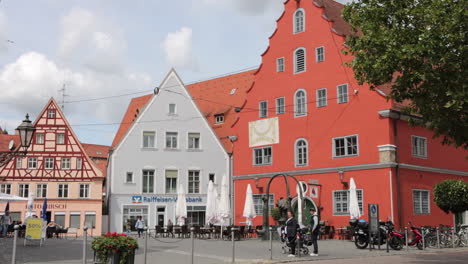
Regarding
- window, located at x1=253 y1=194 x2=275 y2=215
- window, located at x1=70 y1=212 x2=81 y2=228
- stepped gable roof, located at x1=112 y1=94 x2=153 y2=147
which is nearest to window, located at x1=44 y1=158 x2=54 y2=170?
window, located at x1=70 y1=212 x2=81 y2=228

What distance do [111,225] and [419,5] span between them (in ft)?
107

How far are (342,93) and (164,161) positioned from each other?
17.2 meters

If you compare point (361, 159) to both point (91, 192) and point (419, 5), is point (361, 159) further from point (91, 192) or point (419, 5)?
point (91, 192)

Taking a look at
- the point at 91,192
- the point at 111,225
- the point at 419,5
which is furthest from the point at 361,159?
the point at 91,192

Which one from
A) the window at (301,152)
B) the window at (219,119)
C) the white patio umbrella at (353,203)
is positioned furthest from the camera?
the window at (219,119)

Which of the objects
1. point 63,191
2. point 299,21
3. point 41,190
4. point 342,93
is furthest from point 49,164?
point 342,93

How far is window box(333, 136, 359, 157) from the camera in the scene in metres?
31.2

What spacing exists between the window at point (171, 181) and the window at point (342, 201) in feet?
52.7

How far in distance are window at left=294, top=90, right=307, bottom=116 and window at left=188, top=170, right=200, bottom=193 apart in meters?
13.1

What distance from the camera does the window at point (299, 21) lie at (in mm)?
34594

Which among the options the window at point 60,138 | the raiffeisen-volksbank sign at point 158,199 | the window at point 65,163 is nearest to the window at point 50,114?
the window at point 60,138

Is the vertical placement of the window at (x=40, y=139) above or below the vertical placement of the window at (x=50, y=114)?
below

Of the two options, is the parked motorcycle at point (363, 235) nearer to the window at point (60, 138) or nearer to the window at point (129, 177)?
the window at point (129, 177)

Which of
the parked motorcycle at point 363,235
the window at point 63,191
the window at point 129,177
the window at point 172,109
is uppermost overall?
the window at point 172,109
